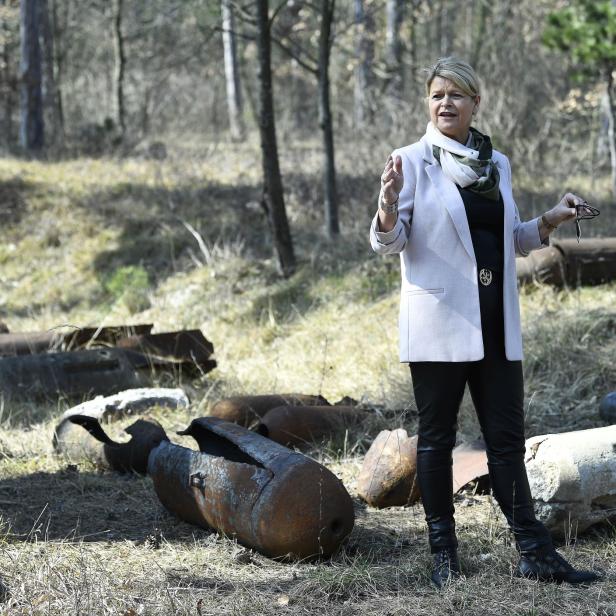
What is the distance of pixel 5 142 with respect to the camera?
17797mm

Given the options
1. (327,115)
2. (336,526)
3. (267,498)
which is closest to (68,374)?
(267,498)

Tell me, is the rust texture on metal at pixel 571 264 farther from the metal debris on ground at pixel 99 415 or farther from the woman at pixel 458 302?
the woman at pixel 458 302

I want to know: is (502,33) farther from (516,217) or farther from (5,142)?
(516,217)

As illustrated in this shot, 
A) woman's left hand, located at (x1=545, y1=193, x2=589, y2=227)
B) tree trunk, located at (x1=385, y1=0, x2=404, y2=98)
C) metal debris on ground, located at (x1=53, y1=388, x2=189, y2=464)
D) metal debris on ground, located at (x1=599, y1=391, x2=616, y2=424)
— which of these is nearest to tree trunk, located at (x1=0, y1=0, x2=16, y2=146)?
tree trunk, located at (x1=385, y1=0, x2=404, y2=98)

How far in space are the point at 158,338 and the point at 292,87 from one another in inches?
775

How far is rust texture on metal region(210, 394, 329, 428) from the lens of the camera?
5797mm

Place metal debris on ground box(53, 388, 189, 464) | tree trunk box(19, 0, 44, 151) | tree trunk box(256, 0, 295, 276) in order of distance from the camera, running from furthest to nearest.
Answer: tree trunk box(19, 0, 44, 151) → tree trunk box(256, 0, 295, 276) → metal debris on ground box(53, 388, 189, 464)

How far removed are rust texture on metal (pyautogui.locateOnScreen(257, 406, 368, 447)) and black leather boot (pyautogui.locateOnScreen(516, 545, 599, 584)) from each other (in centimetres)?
Answer: 217

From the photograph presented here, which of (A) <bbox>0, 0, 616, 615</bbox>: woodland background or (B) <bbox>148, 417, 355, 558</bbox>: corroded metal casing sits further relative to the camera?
(B) <bbox>148, 417, 355, 558</bbox>: corroded metal casing

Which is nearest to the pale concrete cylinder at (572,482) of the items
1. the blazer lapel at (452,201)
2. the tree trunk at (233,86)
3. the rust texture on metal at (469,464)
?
the rust texture on metal at (469,464)

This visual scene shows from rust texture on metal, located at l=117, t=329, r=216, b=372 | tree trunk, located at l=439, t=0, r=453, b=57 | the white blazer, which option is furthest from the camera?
tree trunk, located at l=439, t=0, r=453, b=57

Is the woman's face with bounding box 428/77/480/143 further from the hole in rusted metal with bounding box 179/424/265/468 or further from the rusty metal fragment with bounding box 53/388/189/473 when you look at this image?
the rusty metal fragment with bounding box 53/388/189/473

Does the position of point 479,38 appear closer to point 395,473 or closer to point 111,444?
point 111,444

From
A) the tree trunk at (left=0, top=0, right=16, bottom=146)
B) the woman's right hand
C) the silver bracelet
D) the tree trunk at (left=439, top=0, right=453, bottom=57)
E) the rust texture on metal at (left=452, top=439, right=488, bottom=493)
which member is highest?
the tree trunk at (left=439, top=0, right=453, bottom=57)
